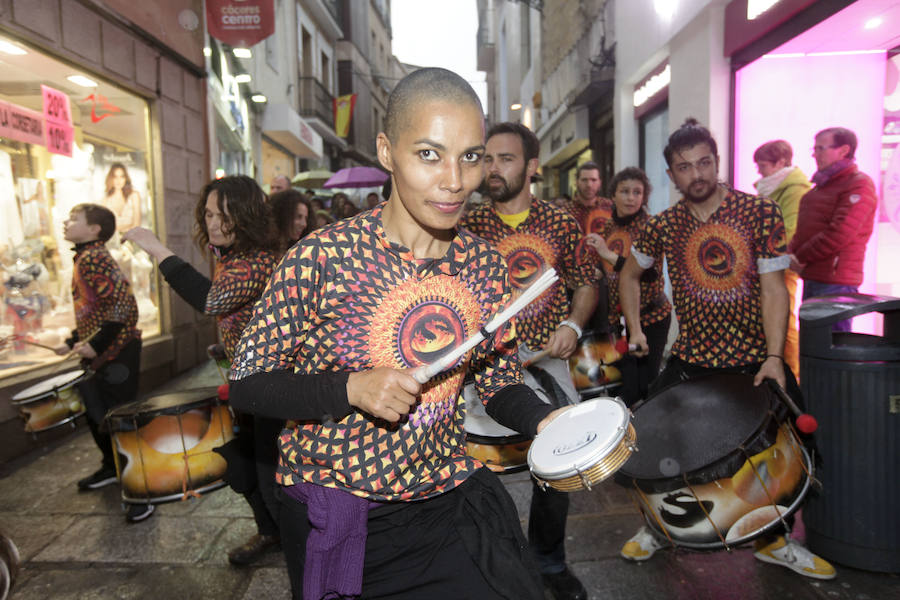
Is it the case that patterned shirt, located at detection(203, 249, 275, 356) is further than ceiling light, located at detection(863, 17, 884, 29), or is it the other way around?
ceiling light, located at detection(863, 17, 884, 29)

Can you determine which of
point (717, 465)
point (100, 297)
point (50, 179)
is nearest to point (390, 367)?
point (717, 465)

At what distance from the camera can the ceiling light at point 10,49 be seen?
17.1 ft

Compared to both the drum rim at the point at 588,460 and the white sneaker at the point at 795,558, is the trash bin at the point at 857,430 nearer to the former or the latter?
the white sneaker at the point at 795,558

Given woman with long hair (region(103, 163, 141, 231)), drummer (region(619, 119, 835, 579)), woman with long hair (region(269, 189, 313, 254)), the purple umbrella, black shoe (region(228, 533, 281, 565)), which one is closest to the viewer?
drummer (region(619, 119, 835, 579))

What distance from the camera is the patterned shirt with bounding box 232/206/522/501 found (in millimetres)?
1587

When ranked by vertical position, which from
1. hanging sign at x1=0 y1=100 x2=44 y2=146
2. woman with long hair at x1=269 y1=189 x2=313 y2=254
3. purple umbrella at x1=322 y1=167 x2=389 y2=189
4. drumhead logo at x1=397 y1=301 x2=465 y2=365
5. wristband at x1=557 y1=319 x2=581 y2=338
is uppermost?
purple umbrella at x1=322 y1=167 x2=389 y2=189

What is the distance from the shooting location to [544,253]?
3.38 m

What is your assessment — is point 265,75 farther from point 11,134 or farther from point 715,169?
point 715,169

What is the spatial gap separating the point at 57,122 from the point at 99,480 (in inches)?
139

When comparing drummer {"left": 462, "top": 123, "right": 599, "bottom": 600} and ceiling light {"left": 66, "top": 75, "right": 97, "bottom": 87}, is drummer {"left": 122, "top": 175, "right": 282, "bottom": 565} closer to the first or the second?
drummer {"left": 462, "top": 123, "right": 599, "bottom": 600}

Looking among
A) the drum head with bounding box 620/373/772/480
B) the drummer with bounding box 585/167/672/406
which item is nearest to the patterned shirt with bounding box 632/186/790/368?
the drum head with bounding box 620/373/772/480

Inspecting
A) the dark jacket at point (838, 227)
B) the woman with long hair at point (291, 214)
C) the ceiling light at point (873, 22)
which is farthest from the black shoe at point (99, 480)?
the ceiling light at point (873, 22)

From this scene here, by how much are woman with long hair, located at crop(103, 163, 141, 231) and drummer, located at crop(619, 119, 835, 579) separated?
6271mm

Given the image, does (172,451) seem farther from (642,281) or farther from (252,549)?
(642,281)
